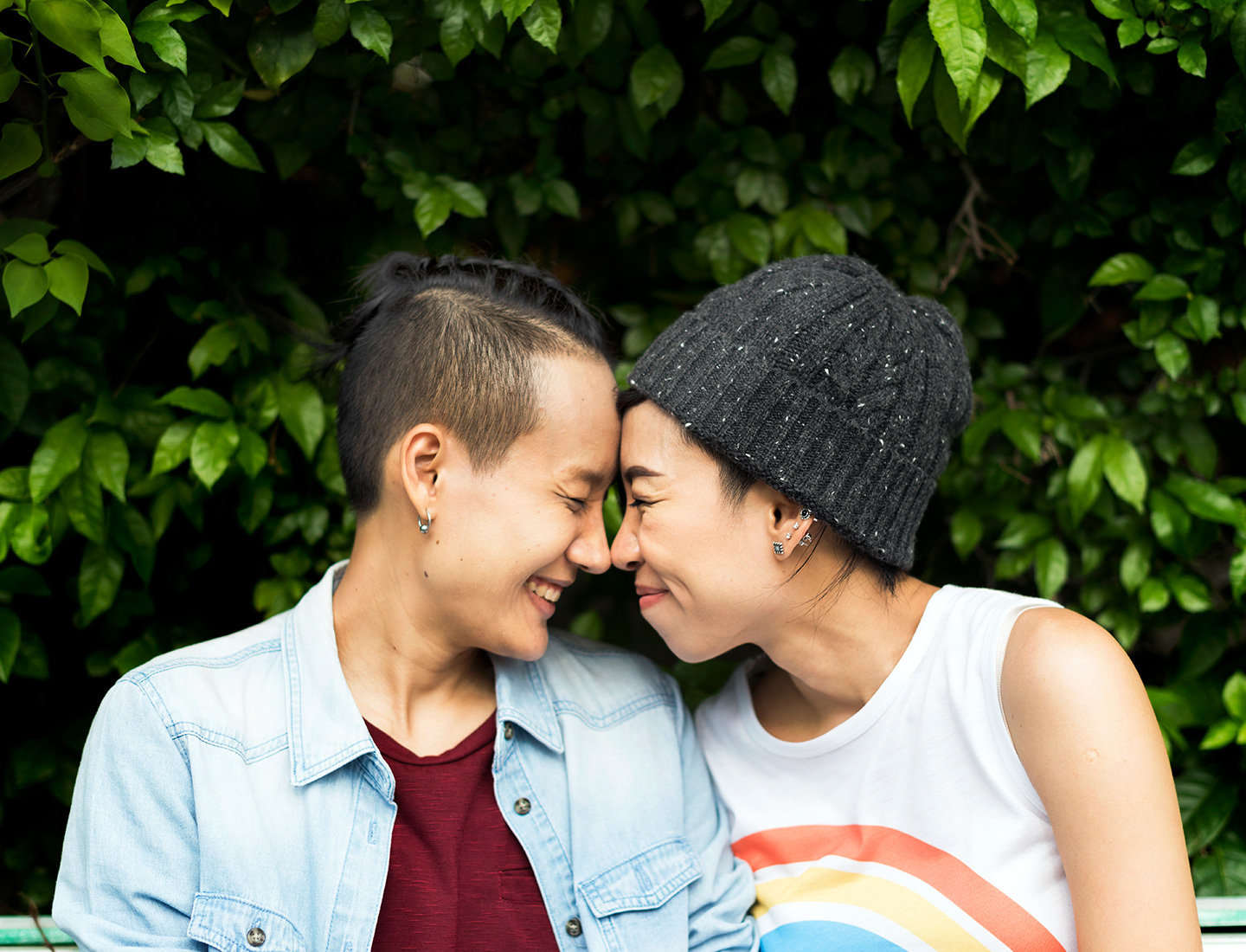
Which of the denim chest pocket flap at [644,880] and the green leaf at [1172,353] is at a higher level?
the green leaf at [1172,353]

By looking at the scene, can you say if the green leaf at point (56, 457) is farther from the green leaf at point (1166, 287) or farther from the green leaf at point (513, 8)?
the green leaf at point (1166, 287)

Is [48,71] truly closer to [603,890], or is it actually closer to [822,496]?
[822,496]

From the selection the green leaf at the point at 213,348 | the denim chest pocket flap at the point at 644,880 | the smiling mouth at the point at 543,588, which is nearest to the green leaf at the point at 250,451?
the green leaf at the point at 213,348

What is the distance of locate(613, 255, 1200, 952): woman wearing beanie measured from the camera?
4.37ft

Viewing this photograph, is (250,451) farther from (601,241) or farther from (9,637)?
(601,241)

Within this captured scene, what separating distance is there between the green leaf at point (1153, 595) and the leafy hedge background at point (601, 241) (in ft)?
0.03

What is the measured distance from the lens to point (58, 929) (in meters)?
1.72

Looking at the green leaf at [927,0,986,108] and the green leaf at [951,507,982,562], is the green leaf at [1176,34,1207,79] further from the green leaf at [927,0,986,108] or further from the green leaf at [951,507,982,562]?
the green leaf at [951,507,982,562]

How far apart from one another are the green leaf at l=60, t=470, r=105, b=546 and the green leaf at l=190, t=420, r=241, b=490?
174 mm

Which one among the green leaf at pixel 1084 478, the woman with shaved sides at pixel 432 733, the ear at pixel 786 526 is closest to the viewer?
the woman with shaved sides at pixel 432 733

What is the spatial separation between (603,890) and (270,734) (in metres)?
0.60

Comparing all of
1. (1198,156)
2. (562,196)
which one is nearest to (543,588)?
(562,196)

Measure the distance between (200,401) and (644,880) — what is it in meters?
1.20

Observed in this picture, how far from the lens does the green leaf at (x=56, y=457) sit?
67.6 inches
